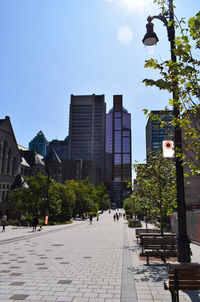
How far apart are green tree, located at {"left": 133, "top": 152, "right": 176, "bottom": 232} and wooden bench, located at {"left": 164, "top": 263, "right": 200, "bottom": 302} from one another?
9.95 m

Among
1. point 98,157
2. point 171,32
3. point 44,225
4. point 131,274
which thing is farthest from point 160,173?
point 98,157

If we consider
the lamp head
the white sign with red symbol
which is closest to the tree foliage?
the white sign with red symbol

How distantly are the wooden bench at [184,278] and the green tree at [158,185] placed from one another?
995 centimetres

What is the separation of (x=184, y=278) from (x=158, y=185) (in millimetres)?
10574

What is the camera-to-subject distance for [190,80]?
5387mm

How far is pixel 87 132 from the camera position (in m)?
188

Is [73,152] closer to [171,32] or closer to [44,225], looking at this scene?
[44,225]

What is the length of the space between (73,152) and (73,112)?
3305 centimetres

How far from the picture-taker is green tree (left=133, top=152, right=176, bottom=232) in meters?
15.2

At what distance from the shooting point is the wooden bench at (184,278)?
4.71 m

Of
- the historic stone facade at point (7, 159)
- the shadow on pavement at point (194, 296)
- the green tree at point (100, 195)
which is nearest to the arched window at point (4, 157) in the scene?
the historic stone facade at point (7, 159)

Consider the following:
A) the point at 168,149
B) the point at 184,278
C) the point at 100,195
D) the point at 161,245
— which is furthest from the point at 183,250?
the point at 100,195

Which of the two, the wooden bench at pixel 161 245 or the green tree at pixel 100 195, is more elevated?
the green tree at pixel 100 195

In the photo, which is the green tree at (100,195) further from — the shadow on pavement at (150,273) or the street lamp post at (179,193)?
the street lamp post at (179,193)
